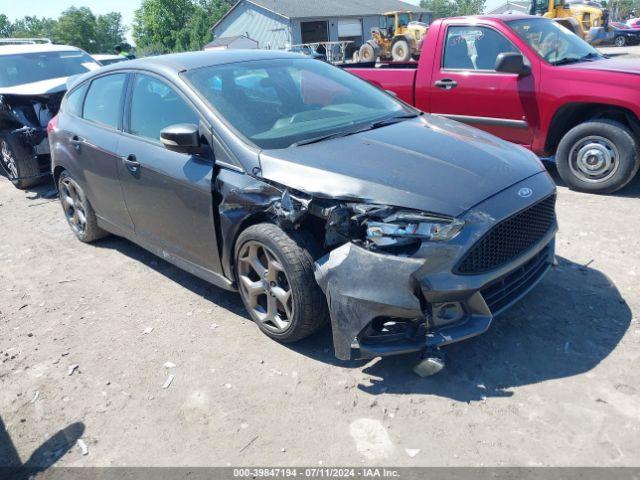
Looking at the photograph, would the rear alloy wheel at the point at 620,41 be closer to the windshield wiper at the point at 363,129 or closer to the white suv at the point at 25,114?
the white suv at the point at 25,114

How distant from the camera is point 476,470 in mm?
2414

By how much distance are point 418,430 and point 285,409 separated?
2.43 feet

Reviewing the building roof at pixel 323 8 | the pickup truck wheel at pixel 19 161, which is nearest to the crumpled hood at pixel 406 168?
the pickup truck wheel at pixel 19 161

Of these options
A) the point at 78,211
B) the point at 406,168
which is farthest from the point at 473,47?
the point at 78,211

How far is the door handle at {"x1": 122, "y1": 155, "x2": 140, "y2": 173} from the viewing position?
4027mm

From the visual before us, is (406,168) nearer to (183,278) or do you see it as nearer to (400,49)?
(183,278)

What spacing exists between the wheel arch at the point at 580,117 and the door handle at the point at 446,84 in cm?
Answer: 125

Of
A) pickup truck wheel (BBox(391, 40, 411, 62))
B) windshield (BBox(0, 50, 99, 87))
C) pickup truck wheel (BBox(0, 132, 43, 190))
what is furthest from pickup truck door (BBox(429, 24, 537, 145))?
pickup truck wheel (BBox(391, 40, 411, 62))

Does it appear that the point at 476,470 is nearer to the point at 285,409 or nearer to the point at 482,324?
the point at 482,324

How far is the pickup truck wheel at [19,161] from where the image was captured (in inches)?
292

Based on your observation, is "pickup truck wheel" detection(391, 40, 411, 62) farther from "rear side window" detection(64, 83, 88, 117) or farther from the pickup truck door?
"rear side window" detection(64, 83, 88, 117)

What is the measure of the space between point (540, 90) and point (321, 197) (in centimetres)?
398

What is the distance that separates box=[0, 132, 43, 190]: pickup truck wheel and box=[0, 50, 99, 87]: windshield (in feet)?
3.84

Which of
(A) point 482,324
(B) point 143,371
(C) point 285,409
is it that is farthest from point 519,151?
(B) point 143,371
